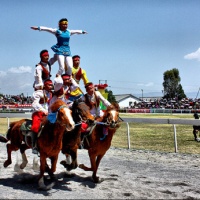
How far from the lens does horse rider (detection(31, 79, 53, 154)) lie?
7031mm

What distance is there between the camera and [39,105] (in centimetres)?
712

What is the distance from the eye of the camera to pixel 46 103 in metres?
7.49

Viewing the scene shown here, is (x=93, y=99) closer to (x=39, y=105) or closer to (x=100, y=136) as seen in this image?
(x=100, y=136)

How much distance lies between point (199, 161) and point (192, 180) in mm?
2600

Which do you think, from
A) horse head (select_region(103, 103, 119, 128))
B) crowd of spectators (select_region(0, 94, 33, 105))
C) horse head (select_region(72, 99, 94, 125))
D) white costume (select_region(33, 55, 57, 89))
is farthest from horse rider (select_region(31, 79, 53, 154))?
crowd of spectators (select_region(0, 94, 33, 105))

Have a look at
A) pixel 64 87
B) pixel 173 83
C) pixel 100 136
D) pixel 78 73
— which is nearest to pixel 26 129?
pixel 64 87

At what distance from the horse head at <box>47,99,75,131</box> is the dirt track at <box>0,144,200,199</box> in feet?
4.53

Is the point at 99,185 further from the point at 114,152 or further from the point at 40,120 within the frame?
the point at 114,152

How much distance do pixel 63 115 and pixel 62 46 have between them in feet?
8.87

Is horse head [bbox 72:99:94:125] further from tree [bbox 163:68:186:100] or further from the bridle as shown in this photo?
tree [bbox 163:68:186:100]

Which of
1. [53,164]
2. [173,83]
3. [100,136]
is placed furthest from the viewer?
[173,83]

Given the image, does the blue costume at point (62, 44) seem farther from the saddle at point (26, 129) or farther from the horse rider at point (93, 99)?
the saddle at point (26, 129)

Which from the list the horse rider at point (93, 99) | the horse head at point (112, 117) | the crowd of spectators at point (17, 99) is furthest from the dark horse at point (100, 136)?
the crowd of spectators at point (17, 99)

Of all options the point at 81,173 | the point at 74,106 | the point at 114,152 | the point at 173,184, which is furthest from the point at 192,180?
the point at 114,152
